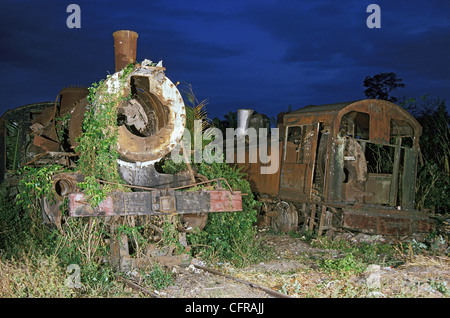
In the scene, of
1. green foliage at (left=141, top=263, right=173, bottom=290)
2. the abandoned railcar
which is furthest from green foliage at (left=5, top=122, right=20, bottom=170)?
the abandoned railcar

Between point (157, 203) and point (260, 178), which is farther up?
point (260, 178)

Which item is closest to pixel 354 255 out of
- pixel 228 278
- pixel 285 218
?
pixel 285 218

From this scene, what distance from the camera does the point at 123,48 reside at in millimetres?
6488

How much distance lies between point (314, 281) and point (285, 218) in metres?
4.28

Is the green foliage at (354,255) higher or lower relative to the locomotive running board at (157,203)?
lower

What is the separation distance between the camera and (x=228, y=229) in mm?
7438

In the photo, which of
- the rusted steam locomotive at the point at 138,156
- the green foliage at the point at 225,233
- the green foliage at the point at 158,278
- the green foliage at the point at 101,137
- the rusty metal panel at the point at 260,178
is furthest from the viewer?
the rusty metal panel at the point at 260,178

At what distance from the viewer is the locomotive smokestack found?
6.46m

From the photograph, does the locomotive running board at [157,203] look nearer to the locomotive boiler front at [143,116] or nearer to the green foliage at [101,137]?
the green foliage at [101,137]

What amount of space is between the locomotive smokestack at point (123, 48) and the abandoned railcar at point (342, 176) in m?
3.68

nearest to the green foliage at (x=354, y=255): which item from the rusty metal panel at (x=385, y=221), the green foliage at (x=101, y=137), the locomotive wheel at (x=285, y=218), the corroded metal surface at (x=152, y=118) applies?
the rusty metal panel at (x=385, y=221)

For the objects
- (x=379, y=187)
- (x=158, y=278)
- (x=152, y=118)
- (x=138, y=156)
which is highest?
(x=152, y=118)

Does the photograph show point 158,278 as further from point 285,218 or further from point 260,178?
point 260,178

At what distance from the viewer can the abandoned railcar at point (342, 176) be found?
909 cm
